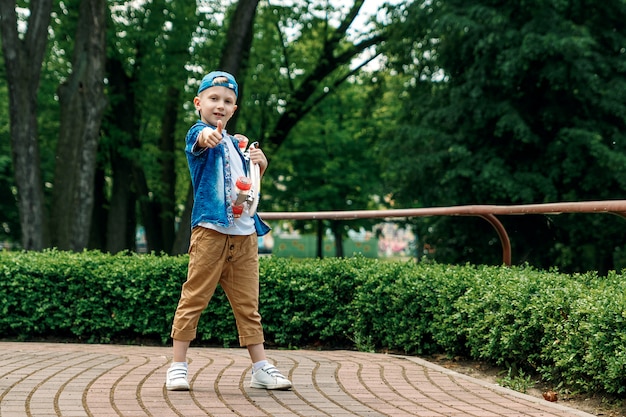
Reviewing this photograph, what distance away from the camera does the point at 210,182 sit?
5.03 m

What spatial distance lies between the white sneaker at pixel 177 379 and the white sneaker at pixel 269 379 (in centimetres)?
40

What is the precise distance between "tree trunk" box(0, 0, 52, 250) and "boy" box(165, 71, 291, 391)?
8.63 metres

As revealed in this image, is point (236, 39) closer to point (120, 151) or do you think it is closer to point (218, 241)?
point (120, 151)

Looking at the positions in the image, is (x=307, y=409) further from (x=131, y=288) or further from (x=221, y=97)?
(x=131, y=288)

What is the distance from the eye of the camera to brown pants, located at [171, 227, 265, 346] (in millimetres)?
5086

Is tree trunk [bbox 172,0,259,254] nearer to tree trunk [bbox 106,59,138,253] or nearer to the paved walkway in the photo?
tree trunk [bbox 106,59,138,253]

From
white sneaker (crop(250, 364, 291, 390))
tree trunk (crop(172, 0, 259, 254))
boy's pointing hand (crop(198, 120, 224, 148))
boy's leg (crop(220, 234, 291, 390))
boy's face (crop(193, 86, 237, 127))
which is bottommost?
white sneaker (crop(250, 364, 291, 390))

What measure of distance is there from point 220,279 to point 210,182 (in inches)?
24.3

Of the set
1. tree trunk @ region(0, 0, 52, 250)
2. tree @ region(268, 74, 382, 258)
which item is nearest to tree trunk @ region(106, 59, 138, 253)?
tree trunk @ region(0, 0, 52, 250)

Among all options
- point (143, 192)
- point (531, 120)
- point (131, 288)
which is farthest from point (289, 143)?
point (131, 288)

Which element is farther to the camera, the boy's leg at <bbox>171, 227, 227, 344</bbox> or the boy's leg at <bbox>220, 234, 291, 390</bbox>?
the boy's leg at <bbox>220, 234, 291, 390</bbox>

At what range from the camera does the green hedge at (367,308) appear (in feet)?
16.6

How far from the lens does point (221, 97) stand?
513cm

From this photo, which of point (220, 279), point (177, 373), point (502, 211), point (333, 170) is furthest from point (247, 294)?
point (333, 170)
